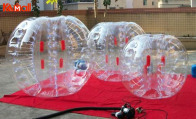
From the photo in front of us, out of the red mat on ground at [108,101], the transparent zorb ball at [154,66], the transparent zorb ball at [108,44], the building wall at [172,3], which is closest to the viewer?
the red mat on ground at [108,101]

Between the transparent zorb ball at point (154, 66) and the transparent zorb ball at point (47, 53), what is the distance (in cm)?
81

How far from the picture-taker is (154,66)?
370 cm

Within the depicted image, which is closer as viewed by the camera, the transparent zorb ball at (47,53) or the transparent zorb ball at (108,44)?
the transparent zorb ball at (47,53)

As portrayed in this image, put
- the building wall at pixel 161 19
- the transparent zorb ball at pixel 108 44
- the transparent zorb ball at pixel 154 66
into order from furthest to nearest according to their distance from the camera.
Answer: the building wall at pixel 161 19 → the transparent zorb ball at pixel 108 44 → the transparent zorb ball at pixel 154 66

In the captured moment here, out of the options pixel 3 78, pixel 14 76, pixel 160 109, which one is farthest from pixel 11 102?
pixel 160 109

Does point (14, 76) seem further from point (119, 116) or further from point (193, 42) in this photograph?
point (193, 42)

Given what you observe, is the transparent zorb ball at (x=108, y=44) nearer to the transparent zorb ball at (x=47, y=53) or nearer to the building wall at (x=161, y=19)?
the transparent zorb ball at (x=47, y=53)

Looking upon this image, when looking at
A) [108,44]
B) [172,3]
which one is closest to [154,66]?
[108,44]

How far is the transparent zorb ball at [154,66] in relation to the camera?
3686mm

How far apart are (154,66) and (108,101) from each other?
2.84ft

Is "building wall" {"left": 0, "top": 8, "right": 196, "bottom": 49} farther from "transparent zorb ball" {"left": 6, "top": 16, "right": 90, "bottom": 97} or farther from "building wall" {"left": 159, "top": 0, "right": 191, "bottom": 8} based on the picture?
"building wall" {"left": 159, "top": 0, "right": 191, "bottom": 8}

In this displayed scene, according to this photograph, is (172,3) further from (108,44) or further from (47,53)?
(47,53)

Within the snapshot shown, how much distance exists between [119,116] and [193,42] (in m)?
7.39

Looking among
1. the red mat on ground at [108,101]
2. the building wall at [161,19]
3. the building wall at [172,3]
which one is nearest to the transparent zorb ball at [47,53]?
the red mat on ground at [108,101]
